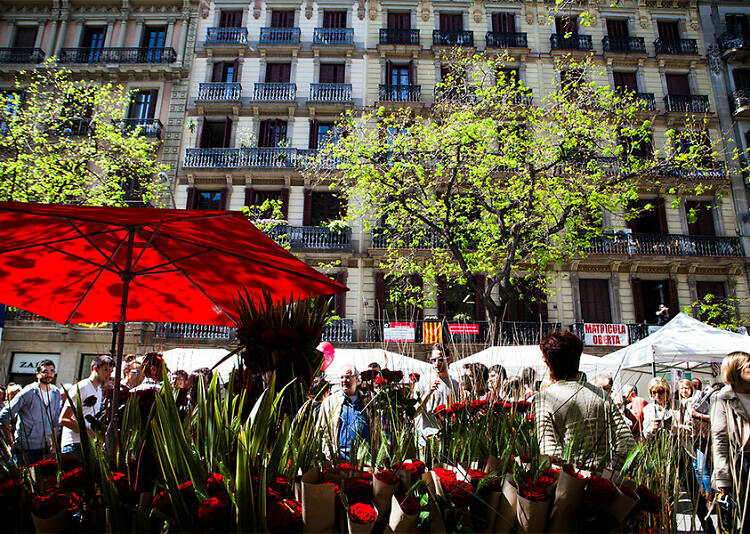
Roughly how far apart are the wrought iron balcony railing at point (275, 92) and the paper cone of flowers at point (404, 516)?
64.8ft

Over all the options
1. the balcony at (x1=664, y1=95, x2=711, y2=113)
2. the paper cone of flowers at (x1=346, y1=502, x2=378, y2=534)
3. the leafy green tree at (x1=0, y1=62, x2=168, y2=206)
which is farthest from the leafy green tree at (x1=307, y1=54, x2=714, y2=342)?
the paper cone of flowers at (x1=346, y1=502, x2=378, y2=534)

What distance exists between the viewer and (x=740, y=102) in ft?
62.8

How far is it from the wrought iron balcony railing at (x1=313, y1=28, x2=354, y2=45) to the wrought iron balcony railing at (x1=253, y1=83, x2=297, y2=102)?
2.54m

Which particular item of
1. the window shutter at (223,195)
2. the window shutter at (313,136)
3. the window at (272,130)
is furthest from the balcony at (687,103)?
the window shutter at (223,195)

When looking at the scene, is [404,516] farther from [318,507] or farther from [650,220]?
[650,220]

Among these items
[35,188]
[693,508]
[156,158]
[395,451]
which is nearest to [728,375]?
[693,508]

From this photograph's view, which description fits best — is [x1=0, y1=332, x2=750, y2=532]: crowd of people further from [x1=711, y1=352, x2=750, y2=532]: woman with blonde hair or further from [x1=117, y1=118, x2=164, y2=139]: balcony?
[x1=117, y1=118, x2=164, y2=139]: balcony

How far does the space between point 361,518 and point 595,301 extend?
1858cm

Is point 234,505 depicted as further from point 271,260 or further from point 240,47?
point 240,47

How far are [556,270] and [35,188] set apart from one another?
16.6 meters

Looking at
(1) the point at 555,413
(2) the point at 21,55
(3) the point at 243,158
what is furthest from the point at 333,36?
(1) the point at 555,413

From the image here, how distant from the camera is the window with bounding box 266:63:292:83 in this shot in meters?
20.1

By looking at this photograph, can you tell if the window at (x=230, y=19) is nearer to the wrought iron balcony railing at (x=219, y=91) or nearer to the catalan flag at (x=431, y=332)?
the wrought iron balcony railing at (x=219, y=91)

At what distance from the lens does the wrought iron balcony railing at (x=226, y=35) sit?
2017 cm
